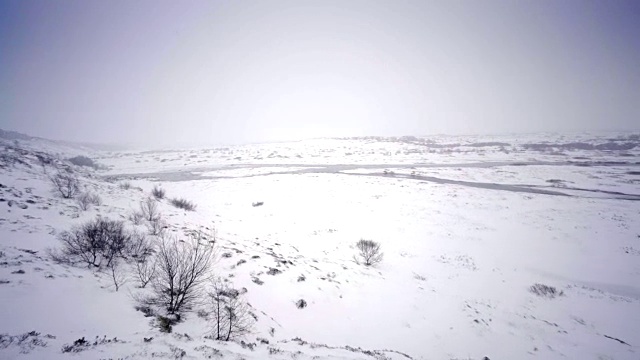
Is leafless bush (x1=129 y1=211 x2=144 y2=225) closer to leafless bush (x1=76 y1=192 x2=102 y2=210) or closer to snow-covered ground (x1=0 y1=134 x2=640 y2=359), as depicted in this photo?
snow-covered ground (x1=0 y1=134 x2=640 y2=359)

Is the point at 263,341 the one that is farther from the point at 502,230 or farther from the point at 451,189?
the point at 451,189

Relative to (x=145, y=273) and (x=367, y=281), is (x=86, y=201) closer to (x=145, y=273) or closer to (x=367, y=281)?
(x=145, y=273)

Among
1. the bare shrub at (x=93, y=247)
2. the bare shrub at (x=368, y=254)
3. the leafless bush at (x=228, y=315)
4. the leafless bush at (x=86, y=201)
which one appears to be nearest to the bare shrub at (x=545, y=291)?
the bare shrub at (x=368, y=254)

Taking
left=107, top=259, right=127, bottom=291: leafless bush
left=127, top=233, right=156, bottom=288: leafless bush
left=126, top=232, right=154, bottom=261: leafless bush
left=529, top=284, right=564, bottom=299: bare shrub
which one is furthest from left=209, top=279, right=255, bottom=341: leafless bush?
left=529, top=284, right=564, bottom=299: bare shrub

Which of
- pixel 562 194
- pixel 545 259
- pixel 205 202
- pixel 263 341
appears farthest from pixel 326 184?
pixel 263 341

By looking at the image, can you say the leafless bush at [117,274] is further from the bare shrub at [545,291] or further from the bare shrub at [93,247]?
the bare shrub at [545,291]

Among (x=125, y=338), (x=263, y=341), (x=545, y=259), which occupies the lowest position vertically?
(x=545, y=259)

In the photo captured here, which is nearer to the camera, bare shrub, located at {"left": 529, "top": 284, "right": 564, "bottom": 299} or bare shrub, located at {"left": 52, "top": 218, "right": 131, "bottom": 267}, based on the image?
bare shrub, located at {"left": 52, "top": 218, "right": 131, "bottom": 267}

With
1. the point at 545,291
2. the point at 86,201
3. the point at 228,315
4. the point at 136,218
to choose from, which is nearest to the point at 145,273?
the point at 228,315
